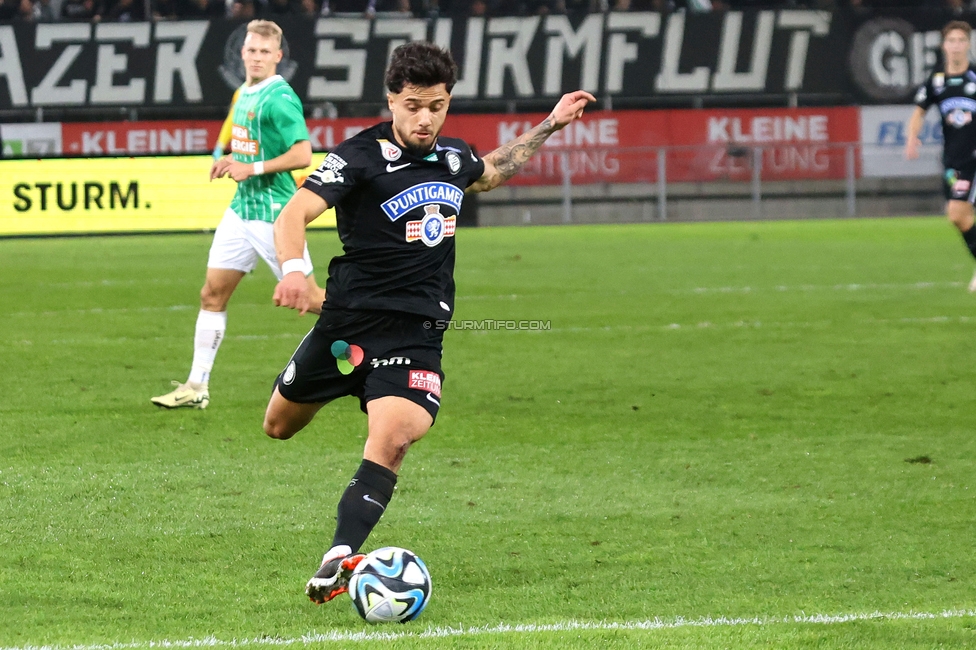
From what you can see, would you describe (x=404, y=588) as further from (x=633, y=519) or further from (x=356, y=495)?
(x=633, y=519)

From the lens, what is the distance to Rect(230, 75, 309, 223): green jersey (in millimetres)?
8406

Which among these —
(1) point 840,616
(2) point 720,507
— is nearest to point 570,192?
(2) point 720,507

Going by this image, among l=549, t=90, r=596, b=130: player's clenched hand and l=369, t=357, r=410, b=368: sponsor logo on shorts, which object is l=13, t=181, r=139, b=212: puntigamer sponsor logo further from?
l=369, t=357, r=410, b=368: sponsor logo on shorts

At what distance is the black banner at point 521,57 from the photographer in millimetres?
26766

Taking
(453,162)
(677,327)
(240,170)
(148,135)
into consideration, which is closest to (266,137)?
(240,170)

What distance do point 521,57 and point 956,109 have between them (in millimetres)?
14461

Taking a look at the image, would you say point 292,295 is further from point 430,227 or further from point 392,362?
point 430,227

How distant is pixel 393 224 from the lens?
5059 mm

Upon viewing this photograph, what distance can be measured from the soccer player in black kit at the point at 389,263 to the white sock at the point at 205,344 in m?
3.27

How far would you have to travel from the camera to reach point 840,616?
4453mm

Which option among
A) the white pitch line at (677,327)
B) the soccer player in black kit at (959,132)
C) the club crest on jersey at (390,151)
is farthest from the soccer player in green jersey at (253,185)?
the soccer player in black kit at (959,132)

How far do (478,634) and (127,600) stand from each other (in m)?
1.22

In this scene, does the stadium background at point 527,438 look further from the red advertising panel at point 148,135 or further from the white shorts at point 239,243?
the white shorts at point 239,243

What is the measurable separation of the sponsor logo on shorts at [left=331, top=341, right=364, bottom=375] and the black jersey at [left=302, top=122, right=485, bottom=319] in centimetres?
14
